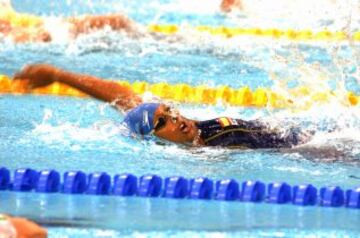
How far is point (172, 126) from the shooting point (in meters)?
5.29

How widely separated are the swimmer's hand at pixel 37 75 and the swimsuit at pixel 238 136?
0.84 meters

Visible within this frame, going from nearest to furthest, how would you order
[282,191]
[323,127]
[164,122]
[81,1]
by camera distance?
1. [282,191]
2. [164,122]
3. [323,127]
4. [81,1]

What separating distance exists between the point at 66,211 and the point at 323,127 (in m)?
1.94

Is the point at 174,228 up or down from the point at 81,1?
down

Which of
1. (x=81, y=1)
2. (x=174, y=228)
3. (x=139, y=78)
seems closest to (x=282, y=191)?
(x=174, y=228)

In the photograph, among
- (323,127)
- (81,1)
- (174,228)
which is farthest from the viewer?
(81,1)

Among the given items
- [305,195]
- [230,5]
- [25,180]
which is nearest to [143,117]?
[25,180]

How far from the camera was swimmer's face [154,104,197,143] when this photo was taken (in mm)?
5277

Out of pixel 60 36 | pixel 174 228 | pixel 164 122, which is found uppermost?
pixel 60 36

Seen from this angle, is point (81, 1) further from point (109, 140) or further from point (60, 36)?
point (109, 140)

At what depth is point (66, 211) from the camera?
435 cm

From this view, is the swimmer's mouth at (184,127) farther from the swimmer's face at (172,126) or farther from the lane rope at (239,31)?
the lane rope at (239,31)

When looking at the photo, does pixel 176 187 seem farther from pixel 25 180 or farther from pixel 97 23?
pixel 97 23

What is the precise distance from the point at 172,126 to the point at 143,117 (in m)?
0.16
